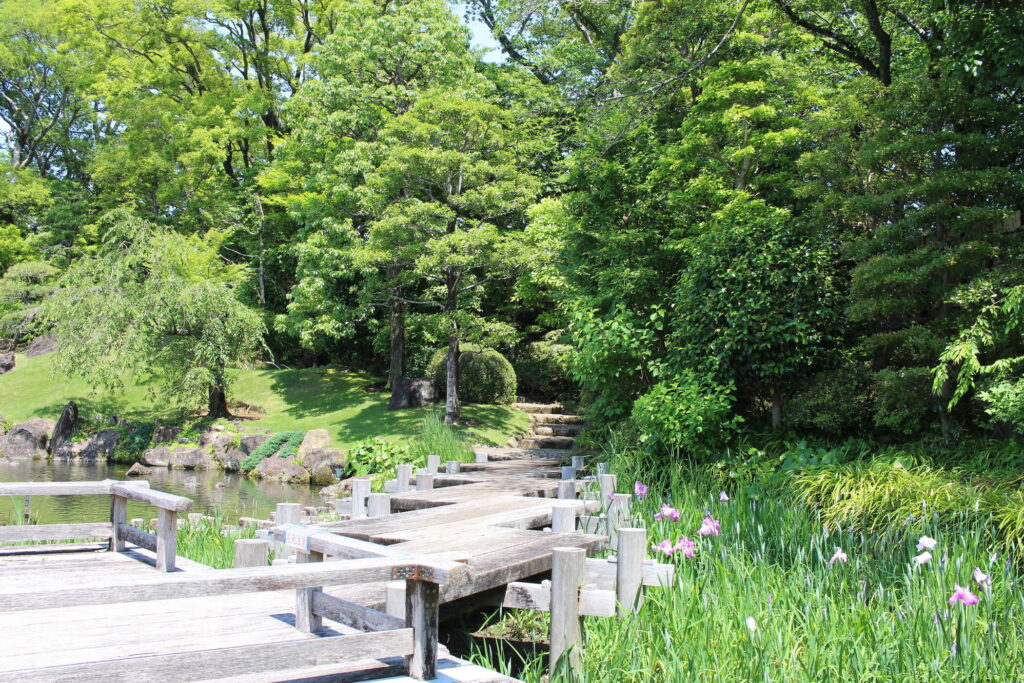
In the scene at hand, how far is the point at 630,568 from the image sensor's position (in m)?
4.14

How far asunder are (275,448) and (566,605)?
13.6 meters

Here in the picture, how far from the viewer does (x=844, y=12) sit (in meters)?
10.4

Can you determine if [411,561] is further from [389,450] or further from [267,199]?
[267,199]

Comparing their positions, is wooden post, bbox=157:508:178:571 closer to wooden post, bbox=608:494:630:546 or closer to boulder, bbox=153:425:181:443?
wooden post, bbox=608:494:630:546

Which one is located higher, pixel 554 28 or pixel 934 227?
pixel 554 28

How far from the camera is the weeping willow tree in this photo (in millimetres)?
17734

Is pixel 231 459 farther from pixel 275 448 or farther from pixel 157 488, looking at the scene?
pixel 157 488

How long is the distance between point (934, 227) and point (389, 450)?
9.00 meters

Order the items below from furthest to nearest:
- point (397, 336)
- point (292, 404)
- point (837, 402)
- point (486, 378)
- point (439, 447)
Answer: point (292, 404) → point (397, 336) → point (486, 378) → point (439, 447) → point (837, 402)

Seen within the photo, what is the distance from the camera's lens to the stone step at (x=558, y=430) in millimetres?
14719

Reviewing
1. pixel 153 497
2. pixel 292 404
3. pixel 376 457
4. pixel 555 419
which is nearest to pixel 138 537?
pixel 153 497

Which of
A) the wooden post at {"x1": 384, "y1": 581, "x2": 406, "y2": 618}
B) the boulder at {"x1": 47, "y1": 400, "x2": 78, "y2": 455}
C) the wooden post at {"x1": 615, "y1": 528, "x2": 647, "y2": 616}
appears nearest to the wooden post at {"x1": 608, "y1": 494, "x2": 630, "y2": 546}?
the wooden post at {"x1": 615, "y1": 528, "x2": 647, "y2": 616}

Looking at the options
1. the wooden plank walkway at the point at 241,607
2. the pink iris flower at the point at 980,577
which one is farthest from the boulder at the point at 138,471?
the pink iris flower at the point at 980,577

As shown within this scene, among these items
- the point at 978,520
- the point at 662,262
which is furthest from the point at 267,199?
the point at 978,520
